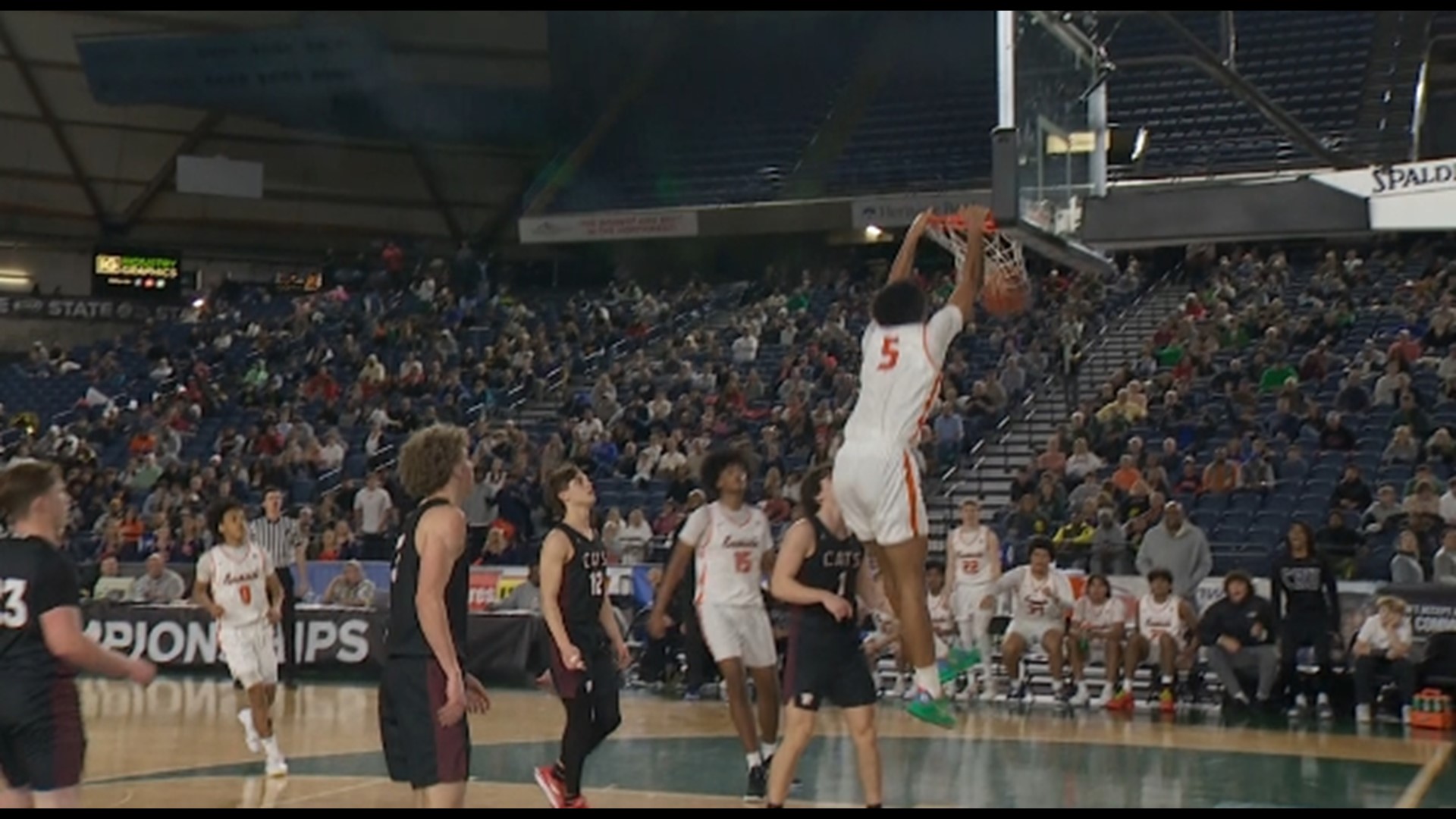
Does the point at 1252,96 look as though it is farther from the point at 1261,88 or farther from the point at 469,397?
the point at 1261,88

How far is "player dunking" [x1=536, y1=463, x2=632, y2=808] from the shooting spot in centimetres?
905

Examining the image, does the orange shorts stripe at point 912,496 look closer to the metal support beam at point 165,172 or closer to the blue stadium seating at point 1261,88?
the blue stadium seating at point 1261,88

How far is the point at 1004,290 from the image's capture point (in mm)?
9516

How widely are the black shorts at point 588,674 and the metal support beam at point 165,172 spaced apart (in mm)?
30288

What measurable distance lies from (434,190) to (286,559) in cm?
2224

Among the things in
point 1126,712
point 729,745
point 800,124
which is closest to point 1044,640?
point 1126,712

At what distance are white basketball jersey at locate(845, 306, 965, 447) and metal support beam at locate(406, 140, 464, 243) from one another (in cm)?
3078

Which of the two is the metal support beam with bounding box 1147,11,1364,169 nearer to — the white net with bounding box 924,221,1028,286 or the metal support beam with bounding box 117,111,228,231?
the white net with bounding box 924,221,1028,286

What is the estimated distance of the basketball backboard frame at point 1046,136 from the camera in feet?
31.7

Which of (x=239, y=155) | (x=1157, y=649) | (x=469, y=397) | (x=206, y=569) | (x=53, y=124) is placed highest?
(x=53, y=124)

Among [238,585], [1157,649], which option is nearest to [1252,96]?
[1157,649]

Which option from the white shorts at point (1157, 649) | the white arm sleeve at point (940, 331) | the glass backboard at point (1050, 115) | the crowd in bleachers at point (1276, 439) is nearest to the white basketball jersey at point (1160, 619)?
the white shorts at point (1157, 649)

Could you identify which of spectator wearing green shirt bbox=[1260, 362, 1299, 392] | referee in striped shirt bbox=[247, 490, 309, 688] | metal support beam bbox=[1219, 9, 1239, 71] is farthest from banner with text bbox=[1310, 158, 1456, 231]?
spectator wearing green shirt bbox=[1260, 362, 1299, 392]

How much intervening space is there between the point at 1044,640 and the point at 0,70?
90.9ft
